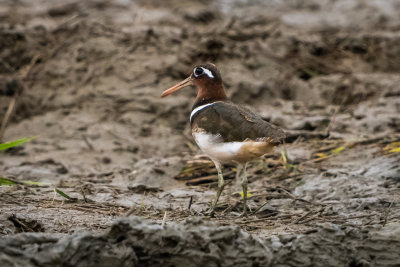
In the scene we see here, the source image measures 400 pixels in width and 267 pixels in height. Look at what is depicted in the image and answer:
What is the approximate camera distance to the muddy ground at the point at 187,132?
2812 millimetres

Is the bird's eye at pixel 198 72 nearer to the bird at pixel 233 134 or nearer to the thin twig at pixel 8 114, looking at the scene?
the bird at pixel 233 134

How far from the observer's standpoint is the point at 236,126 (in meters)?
3.85

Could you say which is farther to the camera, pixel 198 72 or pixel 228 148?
pixel 198 72

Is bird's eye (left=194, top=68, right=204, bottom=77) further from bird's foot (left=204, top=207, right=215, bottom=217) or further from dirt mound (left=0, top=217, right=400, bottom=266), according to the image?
dirt mound (left=0, top=217, right=400, bottom=266)

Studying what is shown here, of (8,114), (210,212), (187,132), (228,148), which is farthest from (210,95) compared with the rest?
(8,114)

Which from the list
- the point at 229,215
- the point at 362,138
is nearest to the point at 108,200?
the point at 229,215

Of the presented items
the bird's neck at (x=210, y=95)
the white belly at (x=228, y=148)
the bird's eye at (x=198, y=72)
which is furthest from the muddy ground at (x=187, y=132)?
the bird's eye at (x=198, y=72)

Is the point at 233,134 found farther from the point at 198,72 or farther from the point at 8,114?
the point at 8,114

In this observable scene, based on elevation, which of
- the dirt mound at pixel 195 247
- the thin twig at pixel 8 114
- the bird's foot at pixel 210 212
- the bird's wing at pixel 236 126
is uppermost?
the bird's wing at pixel 236 126

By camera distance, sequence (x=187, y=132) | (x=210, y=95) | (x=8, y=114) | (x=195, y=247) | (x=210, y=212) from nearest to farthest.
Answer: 1. (x=195, y=247)
2. (x=210, y=212)
3. (x=210, y=95)
4. (x=187, y=132)
5. (x=8, y=114)

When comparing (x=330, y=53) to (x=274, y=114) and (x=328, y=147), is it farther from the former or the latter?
(x=328, y=147)

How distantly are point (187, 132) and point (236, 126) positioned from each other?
2.93 m

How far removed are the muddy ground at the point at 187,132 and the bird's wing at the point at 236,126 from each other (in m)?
0.59

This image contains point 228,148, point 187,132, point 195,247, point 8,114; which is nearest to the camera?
point 195,247
